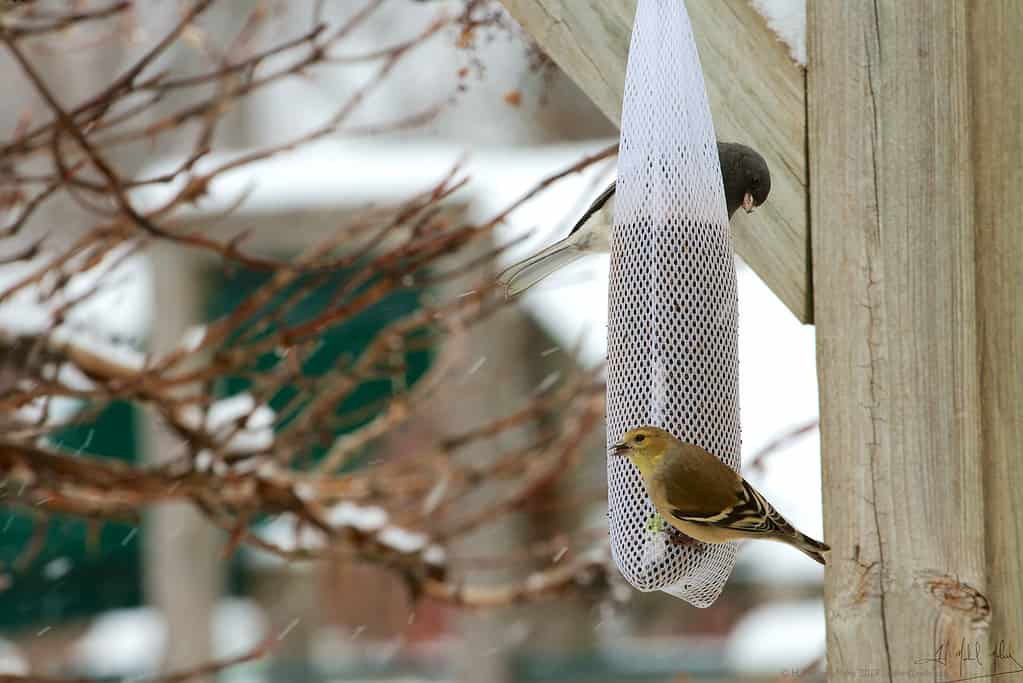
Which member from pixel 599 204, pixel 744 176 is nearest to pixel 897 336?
pixel 744 176

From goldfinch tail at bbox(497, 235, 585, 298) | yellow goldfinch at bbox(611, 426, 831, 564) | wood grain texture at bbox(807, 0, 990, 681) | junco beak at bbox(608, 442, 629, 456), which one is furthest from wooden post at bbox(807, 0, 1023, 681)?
goldfinch tail at bbox(497, 235, 585, 298)

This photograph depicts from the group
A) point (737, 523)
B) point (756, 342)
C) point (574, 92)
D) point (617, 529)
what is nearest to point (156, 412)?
point (617, 529)

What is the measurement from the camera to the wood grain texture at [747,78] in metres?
1.98

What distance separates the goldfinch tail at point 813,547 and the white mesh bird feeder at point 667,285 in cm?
14

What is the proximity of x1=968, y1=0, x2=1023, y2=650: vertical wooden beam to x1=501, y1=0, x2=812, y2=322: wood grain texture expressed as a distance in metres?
0.27

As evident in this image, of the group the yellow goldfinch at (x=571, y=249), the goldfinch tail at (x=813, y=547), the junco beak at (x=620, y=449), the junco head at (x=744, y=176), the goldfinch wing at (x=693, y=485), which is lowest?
the goldfinch tail at (x=813, y=547)

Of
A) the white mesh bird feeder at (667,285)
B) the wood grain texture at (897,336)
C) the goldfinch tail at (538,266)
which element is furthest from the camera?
the goldfinch tail at (538,266)

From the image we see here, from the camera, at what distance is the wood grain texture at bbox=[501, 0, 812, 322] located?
1976mm

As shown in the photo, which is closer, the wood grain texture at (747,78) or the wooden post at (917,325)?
the wooden post at (917,325)

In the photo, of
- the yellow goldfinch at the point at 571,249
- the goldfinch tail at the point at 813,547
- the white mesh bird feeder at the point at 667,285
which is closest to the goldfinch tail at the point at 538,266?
the yellow goldfinch at the point at 571,249

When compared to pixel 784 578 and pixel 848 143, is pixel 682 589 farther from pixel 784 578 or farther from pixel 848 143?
pixel 784 578

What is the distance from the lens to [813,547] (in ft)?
6.24

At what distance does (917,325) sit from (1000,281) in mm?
157

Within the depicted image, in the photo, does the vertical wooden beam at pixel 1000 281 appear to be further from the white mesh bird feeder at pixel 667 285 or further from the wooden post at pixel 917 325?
the white mesh bird feeder at pixel 667 285
